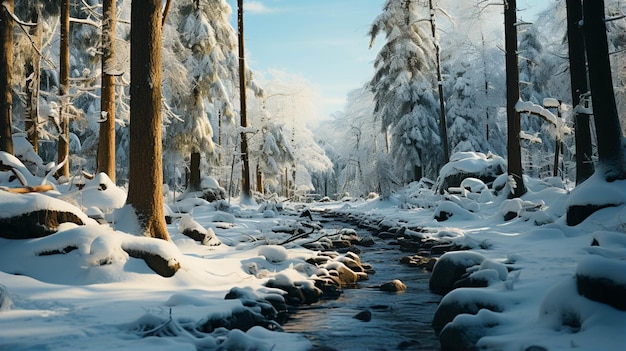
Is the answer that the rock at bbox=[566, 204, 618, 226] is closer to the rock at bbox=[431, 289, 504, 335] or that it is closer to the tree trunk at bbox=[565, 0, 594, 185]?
the tree trunk at bbox=[565, 0, 594, 185]

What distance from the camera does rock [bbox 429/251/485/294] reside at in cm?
690

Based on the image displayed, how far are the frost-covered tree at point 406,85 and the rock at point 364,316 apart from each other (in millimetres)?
21854

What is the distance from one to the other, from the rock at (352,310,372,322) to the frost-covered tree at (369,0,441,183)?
21.9 m

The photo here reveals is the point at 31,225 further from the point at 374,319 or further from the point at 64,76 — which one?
the point at 64,76

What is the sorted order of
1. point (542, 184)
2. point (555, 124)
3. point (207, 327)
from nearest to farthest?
point (207, 327)
point (555, 124)
point (542, 184)

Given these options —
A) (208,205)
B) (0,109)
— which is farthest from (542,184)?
(0,109)

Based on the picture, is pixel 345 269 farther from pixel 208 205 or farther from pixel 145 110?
pixel 208 205

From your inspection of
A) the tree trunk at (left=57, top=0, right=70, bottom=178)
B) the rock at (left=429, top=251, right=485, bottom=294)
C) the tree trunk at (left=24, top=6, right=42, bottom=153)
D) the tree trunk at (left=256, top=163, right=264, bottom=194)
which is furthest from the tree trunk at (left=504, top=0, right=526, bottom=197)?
the tree trunk at (left=256, top=163, right=264, bottom=194)

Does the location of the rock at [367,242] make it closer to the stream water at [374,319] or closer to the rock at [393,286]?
the stream water at [374,319]

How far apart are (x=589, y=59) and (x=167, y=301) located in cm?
876

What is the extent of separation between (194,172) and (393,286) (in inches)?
540

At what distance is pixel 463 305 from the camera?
507cm

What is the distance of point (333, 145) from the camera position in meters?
67.9

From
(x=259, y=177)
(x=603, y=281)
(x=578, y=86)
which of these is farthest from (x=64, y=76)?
(x=259, y=177)
